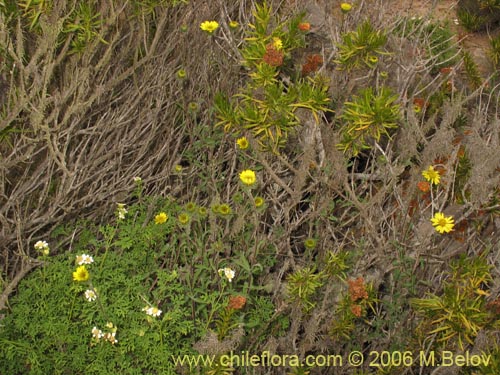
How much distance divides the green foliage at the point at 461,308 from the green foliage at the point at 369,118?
66 cm

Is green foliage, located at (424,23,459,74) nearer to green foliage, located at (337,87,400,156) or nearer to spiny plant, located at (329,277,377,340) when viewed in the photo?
green foliage, located at (337,87,400,156)

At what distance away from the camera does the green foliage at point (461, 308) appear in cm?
253

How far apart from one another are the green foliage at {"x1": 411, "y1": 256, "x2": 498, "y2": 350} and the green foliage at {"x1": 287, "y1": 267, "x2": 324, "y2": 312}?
17.2 inches

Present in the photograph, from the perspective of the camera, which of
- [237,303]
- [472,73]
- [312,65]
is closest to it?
[237,303]

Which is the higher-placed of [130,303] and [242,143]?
[242,143]

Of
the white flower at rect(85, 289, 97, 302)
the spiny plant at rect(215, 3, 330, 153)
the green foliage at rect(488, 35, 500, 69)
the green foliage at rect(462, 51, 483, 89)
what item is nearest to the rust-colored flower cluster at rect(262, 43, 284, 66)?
the spiny plant at rect(215, 3, 330, 153)

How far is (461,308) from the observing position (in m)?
2.55

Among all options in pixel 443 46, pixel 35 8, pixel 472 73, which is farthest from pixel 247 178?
pixel 443 46

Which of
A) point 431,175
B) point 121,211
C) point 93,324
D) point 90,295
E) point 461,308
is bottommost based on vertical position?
point 93,324

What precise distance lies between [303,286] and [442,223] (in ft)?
Answer: 2.26

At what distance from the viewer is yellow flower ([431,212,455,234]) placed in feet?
9.21

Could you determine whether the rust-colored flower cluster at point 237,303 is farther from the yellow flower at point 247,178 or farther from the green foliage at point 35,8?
the green foliage at point 35,8

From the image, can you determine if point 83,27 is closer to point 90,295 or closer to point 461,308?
point 90,295

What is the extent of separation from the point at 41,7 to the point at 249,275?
1.57 meters
